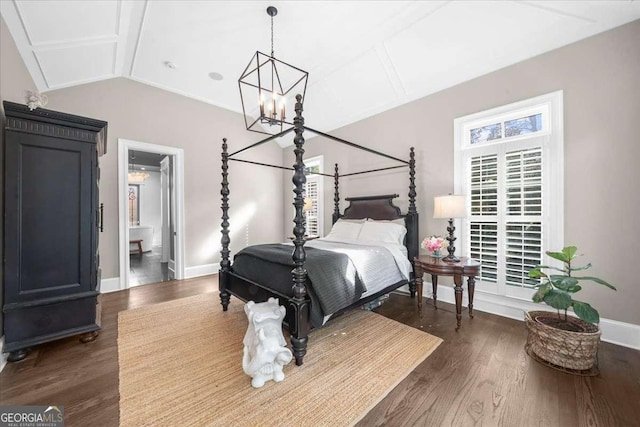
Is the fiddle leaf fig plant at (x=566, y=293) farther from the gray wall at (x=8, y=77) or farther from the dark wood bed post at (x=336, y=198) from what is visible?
the gray wall at (x=8, y=77)

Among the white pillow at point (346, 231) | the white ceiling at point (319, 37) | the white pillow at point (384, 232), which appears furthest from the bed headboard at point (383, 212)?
the white ceiling at point (319, 37)

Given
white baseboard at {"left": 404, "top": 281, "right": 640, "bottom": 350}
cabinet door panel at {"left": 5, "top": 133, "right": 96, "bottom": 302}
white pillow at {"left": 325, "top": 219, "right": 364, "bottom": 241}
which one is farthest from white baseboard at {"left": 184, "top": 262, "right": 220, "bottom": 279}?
white baseboard at {"left": 404, "top": 281, "right": 640, "bottom": 350}

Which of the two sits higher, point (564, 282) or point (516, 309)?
point (564, 282)

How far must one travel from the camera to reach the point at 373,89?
12.7ft

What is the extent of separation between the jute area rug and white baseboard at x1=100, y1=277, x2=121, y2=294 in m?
1.33

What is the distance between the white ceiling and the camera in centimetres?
244

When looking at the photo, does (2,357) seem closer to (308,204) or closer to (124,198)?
(124,198)

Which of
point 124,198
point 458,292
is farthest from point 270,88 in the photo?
point 458,292

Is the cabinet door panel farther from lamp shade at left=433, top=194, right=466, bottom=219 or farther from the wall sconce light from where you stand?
lamp shade at left=433, top=194, right=466, bottom=219

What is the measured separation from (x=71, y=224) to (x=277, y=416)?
7.91 ft

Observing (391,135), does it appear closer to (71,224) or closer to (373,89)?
(373,89)

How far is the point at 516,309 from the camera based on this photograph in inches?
112

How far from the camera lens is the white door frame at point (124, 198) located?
157 inches

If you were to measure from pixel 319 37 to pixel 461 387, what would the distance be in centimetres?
391
